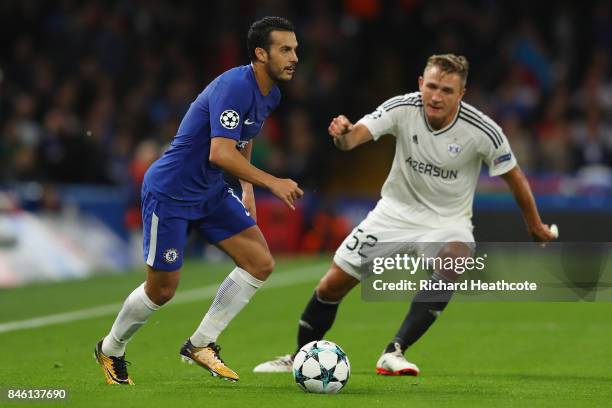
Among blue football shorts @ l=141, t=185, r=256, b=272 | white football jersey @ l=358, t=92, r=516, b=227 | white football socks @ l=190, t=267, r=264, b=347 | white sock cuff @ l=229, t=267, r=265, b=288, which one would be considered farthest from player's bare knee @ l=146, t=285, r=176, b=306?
white football jersey @ l=358, t=92, r=516, b=227

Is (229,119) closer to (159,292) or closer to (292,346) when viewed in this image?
(159,292)

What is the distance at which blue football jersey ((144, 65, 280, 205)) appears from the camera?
25.8 feet

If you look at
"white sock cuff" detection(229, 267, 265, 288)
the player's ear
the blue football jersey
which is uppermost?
A: the player's ear

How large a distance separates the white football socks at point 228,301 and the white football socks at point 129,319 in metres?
0.39

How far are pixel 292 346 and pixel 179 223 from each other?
274cm

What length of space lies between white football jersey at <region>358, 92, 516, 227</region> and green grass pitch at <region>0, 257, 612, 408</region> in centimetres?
114

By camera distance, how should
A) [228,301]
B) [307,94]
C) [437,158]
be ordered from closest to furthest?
1. [228,301]
2. [437,158]
3. [307,94]

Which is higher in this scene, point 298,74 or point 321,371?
point 298,74

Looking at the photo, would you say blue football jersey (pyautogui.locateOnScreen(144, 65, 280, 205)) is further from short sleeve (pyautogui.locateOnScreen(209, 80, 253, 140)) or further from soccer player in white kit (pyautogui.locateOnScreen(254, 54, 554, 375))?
soccer player in white kit (pyautogui.locateOnScreen(254, 54, 554, 375))

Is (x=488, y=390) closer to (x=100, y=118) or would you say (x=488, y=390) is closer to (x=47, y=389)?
(x=47, y=389)

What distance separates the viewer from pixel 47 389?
764 cm

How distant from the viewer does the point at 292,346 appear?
1045 centimetres

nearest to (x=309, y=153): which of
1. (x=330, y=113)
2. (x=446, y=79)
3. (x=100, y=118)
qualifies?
(x=330, y=113)

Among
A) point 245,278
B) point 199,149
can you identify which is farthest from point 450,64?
point 245,278
